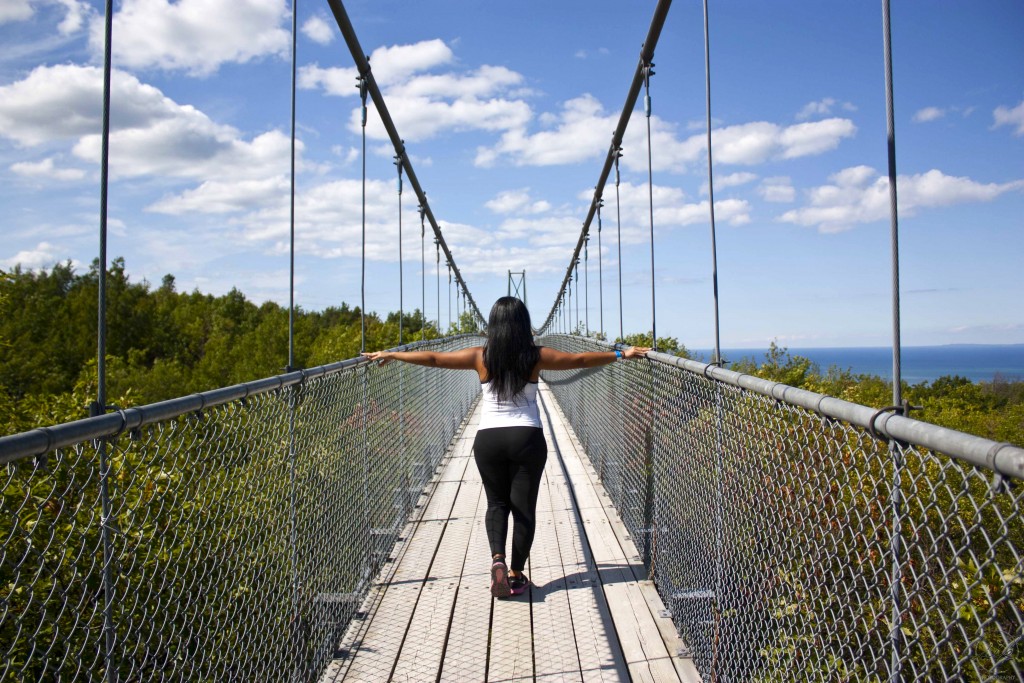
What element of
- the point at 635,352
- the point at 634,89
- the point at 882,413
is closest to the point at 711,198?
the point at 635,352

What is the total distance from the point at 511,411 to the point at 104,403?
1.85m

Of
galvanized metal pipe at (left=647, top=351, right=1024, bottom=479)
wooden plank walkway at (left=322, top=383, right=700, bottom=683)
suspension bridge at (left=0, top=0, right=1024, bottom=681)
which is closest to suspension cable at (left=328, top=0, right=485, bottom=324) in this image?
suspension bridge at (left=0, top=0, right=1024, bottom=681)

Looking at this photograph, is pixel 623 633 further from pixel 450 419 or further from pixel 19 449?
pixel 450 419

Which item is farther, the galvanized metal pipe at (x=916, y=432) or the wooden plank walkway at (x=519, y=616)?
the wooden plank walkway at (x=519, y=616)

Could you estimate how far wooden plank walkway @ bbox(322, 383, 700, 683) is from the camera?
2568 mm

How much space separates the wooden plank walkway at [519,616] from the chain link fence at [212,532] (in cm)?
15

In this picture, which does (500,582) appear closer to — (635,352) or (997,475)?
(635,352)

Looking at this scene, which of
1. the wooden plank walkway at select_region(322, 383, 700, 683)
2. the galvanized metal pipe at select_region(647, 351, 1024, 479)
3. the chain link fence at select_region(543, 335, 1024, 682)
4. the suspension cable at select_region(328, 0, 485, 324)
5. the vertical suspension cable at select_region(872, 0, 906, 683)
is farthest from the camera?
the suspension cable at select_region(328, 0, 485, 324)

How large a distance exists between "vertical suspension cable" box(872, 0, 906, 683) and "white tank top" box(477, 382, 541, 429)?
6.07ft

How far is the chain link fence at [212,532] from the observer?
4.63ft

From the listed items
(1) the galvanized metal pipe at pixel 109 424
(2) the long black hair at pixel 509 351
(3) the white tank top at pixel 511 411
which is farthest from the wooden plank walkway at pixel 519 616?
(1) the galvanized metal pipe at pixel 109 424

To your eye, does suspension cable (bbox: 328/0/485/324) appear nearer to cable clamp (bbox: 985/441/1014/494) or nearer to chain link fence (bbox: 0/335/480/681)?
chain link fence (bbox: 0/335/480/681)

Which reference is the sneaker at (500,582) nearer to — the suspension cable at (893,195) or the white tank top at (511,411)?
the white tank top at (511,411)

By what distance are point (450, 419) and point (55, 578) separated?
6276 millimetres
